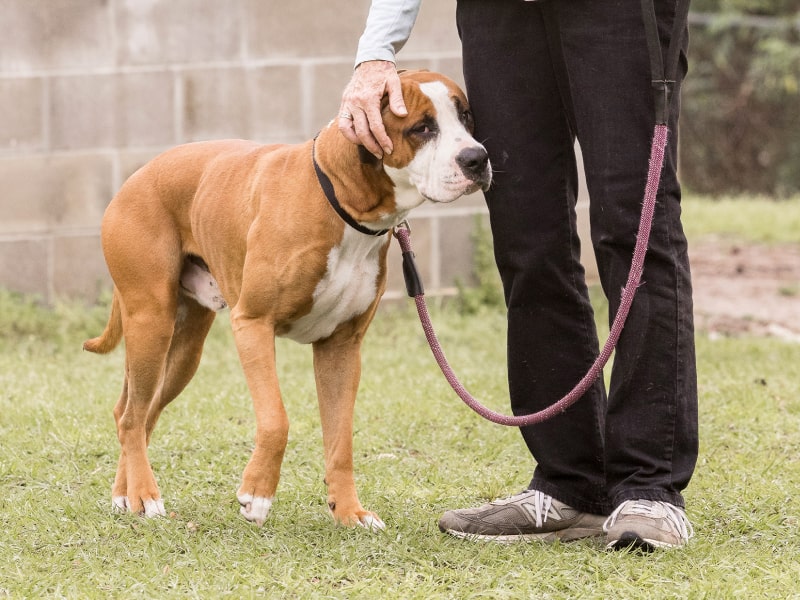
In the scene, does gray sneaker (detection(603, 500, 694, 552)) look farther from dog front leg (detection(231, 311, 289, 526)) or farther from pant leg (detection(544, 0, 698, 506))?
dog front leg (detection(231, 311, 289, 526))

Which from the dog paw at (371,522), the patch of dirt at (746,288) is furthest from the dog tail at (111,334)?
the patch of dirt at (746,288)

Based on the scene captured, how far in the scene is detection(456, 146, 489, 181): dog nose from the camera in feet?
10.8

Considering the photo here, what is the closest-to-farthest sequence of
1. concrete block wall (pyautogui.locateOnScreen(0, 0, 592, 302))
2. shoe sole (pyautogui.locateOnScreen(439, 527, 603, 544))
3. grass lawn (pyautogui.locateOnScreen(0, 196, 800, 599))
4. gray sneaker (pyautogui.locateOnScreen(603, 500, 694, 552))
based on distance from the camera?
grass lawn (pyautogui.locateOnScreen(0, 196, 800, 599)) < gray sneaker (pyautogui.locateOnScreen(603, 500, 694, 552)) < shoe sole (pyautogui.locateOnScreen(439, 527, 603, 544)) < concrete block wall (pyautogui.locateOnScreen(0, 0, 592, 302))

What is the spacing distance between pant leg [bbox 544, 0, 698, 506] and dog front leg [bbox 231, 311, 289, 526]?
0.95 meters

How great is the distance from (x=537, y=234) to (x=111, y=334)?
1624 millimetres

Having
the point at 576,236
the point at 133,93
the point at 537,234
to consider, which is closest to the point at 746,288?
the point at 133,93

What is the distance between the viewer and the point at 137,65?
721cm

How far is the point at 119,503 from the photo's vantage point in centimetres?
395

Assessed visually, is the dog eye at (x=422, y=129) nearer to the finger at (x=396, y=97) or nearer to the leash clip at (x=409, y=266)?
the finger at (x=396, y=97)

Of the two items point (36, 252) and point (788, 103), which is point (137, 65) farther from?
point (788, 103)

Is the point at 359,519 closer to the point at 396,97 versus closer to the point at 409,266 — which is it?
the point at 409,266

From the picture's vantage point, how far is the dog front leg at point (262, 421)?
11.3 feet

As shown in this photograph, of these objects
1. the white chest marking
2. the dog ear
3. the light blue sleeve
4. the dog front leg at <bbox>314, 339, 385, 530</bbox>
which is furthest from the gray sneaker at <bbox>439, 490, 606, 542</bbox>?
the light blue sleeve

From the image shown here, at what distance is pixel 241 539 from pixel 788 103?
16885 millimetres
